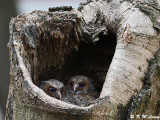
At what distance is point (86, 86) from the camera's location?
5.10 metres

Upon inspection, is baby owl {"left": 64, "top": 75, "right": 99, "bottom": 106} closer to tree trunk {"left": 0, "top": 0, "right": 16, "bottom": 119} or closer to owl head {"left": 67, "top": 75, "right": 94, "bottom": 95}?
owl head {"left": 67, "top": 75, "right": 94, "bottom": 95}

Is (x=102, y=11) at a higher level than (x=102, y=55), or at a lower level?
higher

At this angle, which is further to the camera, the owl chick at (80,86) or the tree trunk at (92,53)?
the owl chick at (80,86)

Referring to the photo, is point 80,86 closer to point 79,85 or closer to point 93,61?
point 79,85

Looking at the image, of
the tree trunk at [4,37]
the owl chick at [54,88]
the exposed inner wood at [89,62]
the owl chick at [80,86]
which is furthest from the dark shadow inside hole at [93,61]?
the tree trunk at [4,37]

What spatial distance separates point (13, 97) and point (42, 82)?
179 centimetres

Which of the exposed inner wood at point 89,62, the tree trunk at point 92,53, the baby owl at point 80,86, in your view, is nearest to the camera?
the tree trunk at point 92,53

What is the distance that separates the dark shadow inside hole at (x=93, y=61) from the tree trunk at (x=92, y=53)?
16mm

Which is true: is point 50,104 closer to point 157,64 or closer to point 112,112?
point 112,112

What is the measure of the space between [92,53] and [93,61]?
0.83ft

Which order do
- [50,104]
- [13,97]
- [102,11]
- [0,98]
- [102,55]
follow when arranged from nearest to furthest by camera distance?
1. [50,104]
2. [13,97]
3. [102,11]
4. [102,55]
5. [0,98]

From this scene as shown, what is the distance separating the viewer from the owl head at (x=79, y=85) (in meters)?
4.98

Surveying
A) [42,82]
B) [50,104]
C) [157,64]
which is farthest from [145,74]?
[42,82]

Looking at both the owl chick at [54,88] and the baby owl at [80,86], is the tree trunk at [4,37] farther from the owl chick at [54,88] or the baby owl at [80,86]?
the baby owl at [80,86]
